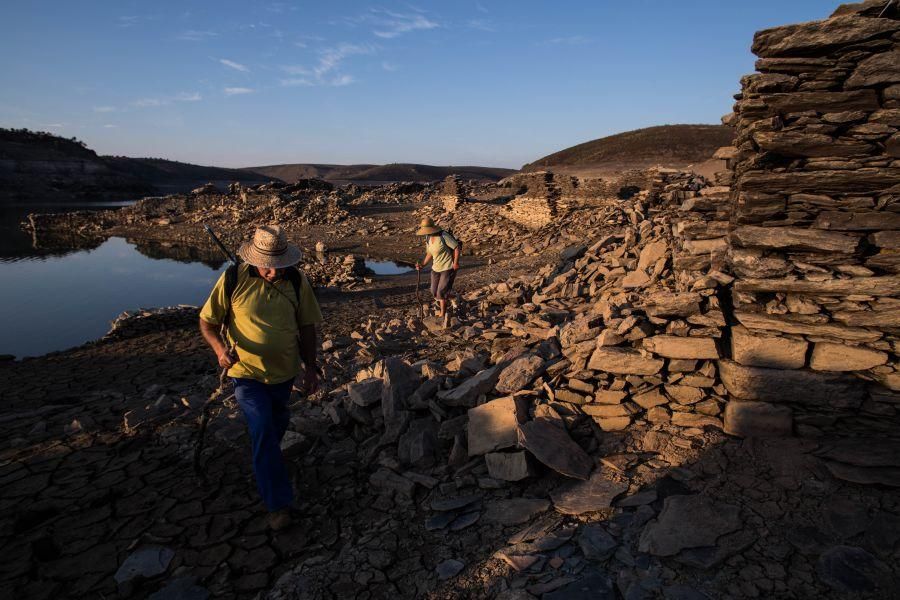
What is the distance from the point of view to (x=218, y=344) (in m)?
3.64

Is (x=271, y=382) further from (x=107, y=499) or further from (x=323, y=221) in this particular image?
(x=323, y=221)

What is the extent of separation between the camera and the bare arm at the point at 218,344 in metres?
3.59

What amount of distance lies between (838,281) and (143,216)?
45072 millimetres

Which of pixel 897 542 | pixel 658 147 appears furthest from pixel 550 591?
pixel 658 147

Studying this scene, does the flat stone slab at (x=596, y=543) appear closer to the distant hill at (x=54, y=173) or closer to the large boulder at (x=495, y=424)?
the large boulder at (x=495, y=424)

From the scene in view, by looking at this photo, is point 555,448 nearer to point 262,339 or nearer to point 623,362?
point 623,362

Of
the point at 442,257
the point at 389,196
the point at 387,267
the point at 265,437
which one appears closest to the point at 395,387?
the point at 265,437

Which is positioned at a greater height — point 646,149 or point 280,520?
point 646,149

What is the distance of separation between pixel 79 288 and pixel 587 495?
22.0 meters

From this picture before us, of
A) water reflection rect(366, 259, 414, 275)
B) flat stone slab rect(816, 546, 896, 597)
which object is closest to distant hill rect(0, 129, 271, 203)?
water reflection rect(366, 259, 414, 275)

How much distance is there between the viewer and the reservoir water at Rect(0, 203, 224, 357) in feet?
42.8

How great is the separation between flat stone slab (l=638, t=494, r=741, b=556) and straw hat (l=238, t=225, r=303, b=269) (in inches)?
119

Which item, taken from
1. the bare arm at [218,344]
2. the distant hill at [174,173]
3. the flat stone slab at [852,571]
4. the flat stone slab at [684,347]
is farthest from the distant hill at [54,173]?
the flat stone slab at [852,571]

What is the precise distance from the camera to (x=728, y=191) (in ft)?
18.9
